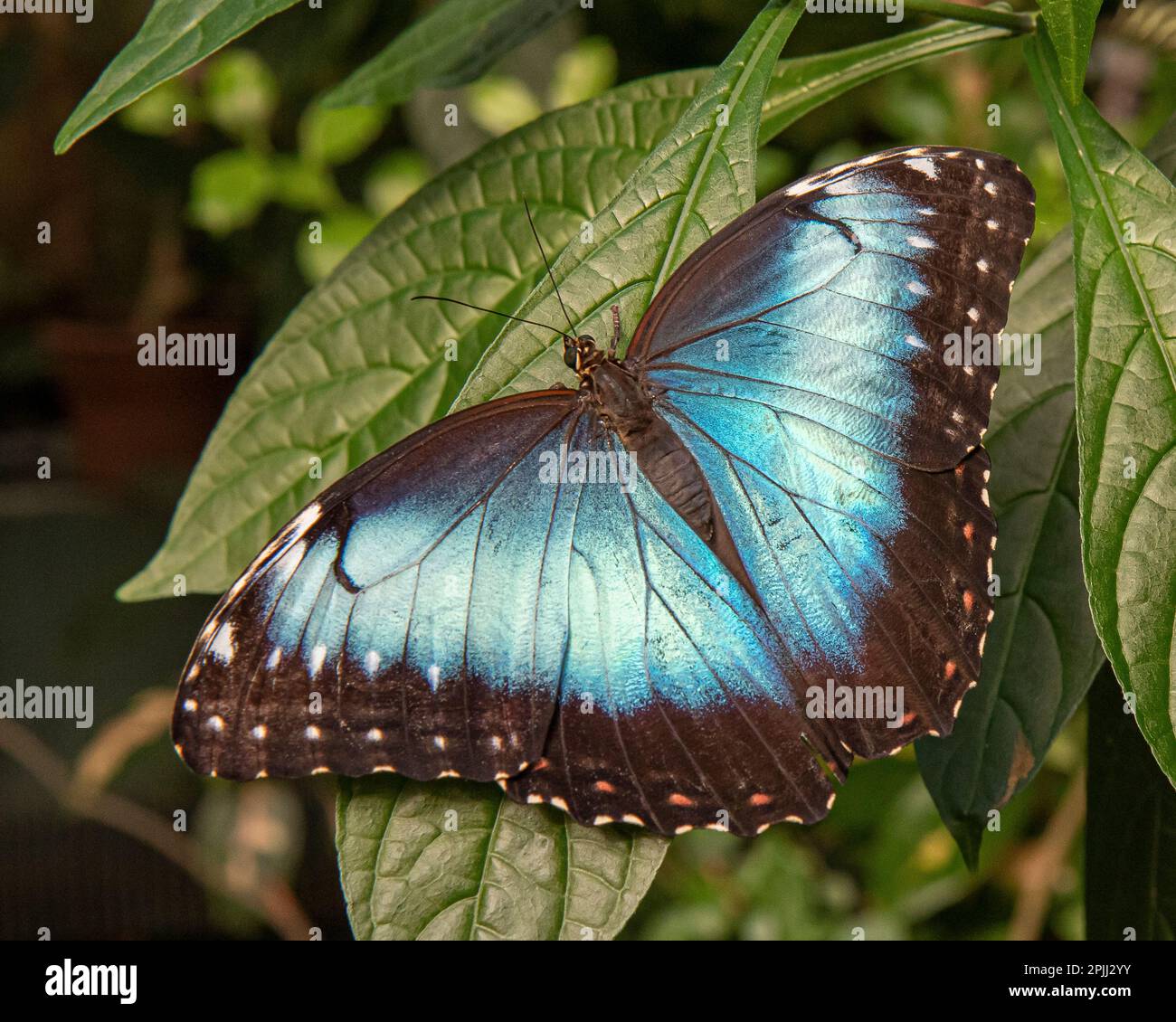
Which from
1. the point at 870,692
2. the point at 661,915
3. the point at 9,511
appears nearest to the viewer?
the point at 870,692

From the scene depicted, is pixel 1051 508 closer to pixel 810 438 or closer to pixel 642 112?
pixel 810 438

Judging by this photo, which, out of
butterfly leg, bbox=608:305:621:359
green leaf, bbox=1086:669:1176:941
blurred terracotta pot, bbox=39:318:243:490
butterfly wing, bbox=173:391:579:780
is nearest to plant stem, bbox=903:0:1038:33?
butterfly leg, bbox=608:305:621:359

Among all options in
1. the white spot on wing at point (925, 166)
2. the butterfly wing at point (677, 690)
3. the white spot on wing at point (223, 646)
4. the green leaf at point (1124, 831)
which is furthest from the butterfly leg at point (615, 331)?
the green leaf at point (1124, 831)

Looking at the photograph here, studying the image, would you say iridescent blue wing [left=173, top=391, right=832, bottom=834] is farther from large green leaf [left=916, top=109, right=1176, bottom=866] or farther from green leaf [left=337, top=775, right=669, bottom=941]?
large green leaf [left=916, top=109, right=1176, bottom=866]

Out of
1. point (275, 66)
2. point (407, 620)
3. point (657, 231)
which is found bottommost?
point (407, 620)

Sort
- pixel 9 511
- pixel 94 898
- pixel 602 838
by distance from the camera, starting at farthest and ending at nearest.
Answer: pixel 9 511
pixel 94 898
pixel 602 838

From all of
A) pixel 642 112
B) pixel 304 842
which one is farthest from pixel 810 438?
pixel 304 842
